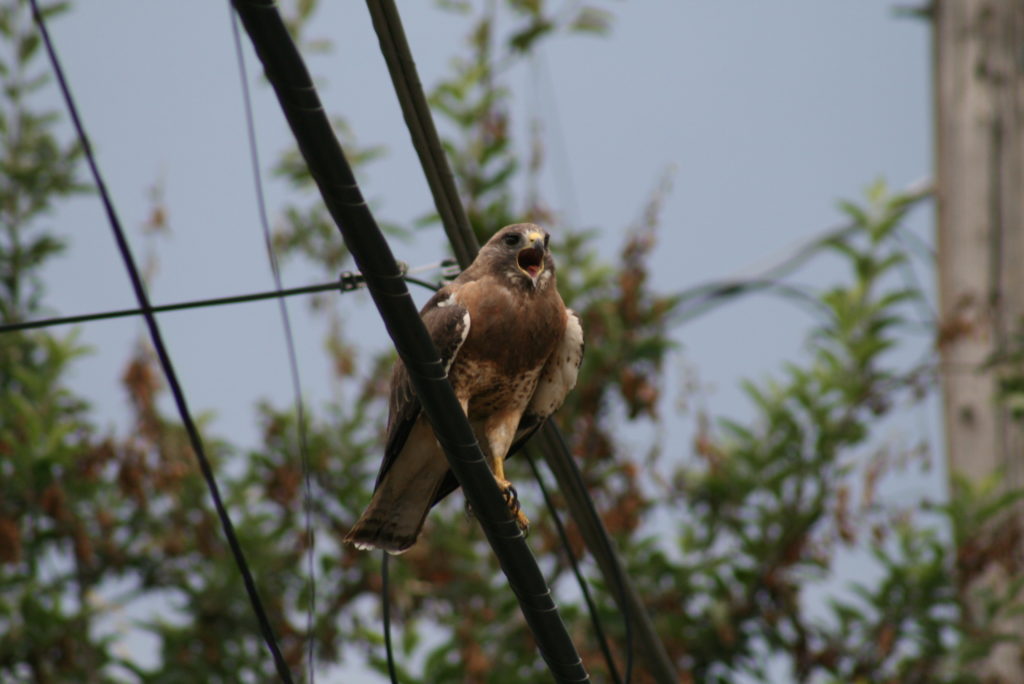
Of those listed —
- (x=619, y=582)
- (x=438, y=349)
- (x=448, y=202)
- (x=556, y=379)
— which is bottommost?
(x=619, y=582)

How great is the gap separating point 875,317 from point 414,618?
2.55 m

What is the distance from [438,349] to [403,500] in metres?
0.54

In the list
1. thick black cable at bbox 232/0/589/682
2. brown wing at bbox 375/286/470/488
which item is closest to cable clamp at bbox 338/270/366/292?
brown wing at bbox 375/286/470/488

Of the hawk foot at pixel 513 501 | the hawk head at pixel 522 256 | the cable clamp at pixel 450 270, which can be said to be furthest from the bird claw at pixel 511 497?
the cable clamp at pixel 450 270

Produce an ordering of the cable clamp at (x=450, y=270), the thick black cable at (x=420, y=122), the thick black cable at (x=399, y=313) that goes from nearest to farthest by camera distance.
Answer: the thick black cable at (x=399, y=313) < the thick black cable at (x=420, y=122) < the cable clamp at (x=450, y=270)

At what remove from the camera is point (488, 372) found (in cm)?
358

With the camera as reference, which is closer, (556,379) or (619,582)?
(619,582)

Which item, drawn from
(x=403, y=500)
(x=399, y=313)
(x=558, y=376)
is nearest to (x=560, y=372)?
(x=558, y=376)

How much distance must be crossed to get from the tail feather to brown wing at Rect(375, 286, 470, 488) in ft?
0.12

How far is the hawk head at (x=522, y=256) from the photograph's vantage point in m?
3.66

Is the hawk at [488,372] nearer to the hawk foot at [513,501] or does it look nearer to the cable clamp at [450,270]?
the hawk foot at [513,501]

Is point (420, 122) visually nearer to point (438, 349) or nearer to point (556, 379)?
point (438, 349)

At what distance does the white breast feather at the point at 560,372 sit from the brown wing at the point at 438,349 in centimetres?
35

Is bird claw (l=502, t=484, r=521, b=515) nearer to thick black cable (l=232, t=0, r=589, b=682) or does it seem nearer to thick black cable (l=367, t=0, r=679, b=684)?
thick black cable (l=367, t=0, r=679, b=684)
